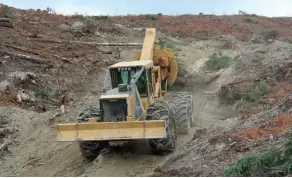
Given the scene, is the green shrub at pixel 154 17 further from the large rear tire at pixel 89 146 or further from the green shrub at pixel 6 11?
the large rear tire at pixel 89 146

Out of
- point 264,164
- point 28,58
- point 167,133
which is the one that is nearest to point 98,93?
point 28,58

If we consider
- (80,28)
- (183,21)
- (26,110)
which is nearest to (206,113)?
(26,110)

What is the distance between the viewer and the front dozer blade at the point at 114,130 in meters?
11.2

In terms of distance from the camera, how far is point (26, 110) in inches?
668

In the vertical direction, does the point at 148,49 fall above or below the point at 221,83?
above

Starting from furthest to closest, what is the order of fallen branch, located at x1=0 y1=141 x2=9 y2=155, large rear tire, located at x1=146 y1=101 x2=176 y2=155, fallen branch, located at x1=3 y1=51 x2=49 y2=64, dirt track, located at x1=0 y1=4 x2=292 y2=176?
fallen branch, located at x1=3 y1=51 x2=49 y2=64
fallen branch, located at x1=0 y1=141 x2=9 y2=155
large rear tire, located at x1=146 y1=101 x2=176 y2=155
dirt track, located at x1=0 y1=4 x2=292 y2=176

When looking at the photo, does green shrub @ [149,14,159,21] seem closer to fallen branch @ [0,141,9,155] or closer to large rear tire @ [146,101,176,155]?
fallen branch @ [0,141,9,155]

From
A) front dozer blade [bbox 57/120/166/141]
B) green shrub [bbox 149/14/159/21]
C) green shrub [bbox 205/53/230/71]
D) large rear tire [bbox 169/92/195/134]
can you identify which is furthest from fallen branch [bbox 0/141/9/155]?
green shrub [bbox 149/14/159/21]

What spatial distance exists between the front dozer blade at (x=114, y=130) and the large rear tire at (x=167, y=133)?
2.44 feet

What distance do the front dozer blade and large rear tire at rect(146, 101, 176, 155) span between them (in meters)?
0.74

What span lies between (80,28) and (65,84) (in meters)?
9.54

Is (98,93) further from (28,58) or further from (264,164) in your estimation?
(264,164)

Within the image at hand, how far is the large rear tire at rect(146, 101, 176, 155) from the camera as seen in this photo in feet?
39.2

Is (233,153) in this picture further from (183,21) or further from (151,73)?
(183,21)
